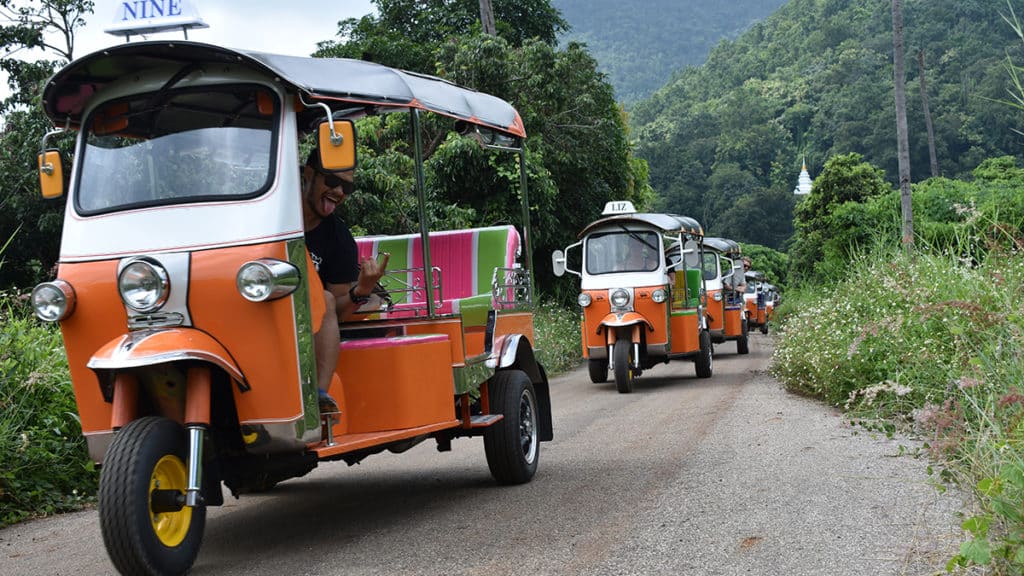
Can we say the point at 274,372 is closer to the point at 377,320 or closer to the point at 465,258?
the point at 377,320

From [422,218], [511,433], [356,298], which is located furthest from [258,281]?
[511,433]

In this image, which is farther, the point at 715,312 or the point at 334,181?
the point at 715,312

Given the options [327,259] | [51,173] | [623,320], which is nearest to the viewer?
[51,173]

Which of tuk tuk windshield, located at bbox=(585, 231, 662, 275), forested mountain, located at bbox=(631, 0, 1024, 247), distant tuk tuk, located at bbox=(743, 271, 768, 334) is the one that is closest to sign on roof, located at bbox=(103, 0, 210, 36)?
tuk tuk windshield, located at bbox=(585, 231, 662, 275)

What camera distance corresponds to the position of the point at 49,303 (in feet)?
18.7

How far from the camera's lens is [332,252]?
22.6 feet

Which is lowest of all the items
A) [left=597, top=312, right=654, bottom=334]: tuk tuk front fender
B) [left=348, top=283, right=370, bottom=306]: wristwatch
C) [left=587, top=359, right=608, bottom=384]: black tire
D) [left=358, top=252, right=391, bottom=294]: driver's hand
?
[left=587, top=359, right=608, bottom=384]: black tire

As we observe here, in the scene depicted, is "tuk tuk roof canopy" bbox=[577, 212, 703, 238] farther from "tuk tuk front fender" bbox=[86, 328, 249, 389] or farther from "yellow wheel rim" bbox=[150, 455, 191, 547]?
"yellow wheel rim" bbox=[150, 455, 191, 547]

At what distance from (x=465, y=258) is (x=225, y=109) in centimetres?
358

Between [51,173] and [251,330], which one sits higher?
[51,173]

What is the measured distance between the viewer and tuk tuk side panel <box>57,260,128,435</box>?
573 centimetres

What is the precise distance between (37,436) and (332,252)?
3.36 meters

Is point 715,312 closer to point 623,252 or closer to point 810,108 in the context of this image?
point 623,252

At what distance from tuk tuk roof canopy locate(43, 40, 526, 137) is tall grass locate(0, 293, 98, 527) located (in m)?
3.04
